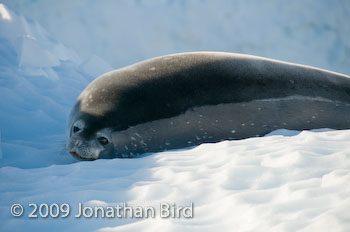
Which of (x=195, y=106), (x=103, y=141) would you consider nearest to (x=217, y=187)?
(x=195, y=106)

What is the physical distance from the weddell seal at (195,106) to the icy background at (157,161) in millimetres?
209

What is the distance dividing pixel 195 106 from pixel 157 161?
605mm

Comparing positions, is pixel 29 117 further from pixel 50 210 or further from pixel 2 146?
pixel 50 210

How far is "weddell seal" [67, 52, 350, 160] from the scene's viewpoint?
2.60 metres

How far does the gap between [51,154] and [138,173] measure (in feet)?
3.83

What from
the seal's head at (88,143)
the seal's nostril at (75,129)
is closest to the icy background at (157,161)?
the seal's head at (88,143)

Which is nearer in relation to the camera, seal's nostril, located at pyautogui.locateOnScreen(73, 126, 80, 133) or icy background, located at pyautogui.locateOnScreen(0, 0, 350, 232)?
icy background, located at pyautogui.locateOnScreen(0, 0, 350, 232)

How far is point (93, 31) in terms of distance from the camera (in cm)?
837

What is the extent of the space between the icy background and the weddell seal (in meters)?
0.21

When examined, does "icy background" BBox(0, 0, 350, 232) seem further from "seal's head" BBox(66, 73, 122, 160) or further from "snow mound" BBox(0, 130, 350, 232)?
"seal's head" BBox(66, 73, 122, 160)

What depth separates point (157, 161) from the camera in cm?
227

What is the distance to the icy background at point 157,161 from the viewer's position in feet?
4.52

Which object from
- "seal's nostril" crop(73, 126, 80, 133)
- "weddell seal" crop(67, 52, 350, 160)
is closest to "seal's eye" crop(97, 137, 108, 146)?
"weddell seal" crop(67, 52, 350, 160)

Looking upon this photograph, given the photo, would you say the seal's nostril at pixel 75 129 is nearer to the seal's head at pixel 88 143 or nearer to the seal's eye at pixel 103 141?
the seal's head at pixel 88 143
